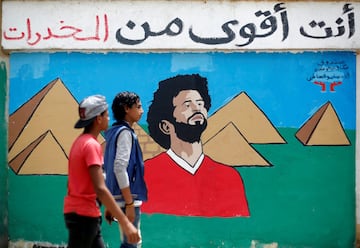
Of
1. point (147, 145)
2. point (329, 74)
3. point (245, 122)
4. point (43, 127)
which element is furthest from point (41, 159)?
point (329, 74)

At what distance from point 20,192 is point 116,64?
5.92 feet

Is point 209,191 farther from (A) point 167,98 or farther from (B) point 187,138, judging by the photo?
(A) point 167,98

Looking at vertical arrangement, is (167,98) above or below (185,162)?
above

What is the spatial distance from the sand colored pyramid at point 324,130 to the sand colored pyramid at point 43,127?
7.54 feet

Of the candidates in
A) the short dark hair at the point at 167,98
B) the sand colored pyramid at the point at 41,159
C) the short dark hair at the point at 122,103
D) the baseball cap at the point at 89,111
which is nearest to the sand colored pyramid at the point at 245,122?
the short dark hair at the point at 167,98

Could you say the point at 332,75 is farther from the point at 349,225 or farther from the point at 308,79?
the point at 349,225

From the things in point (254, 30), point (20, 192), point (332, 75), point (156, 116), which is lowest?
point (20, 192)

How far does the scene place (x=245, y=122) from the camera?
6633 mm

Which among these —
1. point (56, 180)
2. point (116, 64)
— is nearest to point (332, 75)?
point (116, 64)

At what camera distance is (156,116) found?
6672 mm

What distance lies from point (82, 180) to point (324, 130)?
358 centimetres

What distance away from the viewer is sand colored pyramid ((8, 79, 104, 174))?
21.9 feet

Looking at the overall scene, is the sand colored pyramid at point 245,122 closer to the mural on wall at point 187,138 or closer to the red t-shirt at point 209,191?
the mural on wall at point 187,138

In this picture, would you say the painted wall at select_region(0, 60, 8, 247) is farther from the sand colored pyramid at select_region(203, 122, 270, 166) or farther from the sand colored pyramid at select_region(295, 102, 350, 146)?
the sand colored pyramid at select_region(295, 102, 350, 146)
